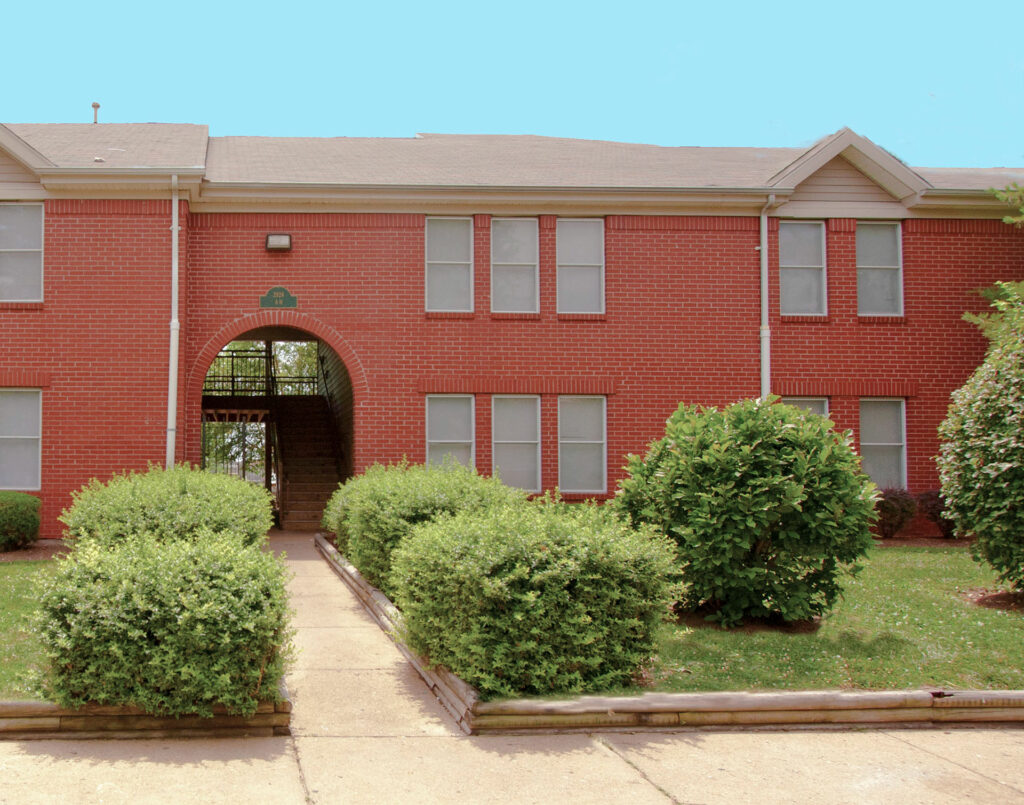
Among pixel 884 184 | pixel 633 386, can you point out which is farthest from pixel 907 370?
pixel 633 386

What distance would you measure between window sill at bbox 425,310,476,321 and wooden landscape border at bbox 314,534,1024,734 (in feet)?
35.7

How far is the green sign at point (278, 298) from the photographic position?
57.7ft

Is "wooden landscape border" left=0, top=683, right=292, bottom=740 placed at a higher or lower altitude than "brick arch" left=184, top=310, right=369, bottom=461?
lower

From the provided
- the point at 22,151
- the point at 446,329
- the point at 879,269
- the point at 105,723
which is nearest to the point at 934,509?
the point at 879,269

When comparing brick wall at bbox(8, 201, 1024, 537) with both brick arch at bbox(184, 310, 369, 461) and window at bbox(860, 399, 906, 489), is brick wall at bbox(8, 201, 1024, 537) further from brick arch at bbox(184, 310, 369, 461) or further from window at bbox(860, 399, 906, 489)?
window at bbox(860, 399, 906, 489)

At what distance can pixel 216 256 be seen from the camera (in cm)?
1753

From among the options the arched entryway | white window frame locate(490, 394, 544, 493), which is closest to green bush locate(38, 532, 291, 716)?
the arched entryway

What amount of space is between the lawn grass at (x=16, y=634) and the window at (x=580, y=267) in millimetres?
9605

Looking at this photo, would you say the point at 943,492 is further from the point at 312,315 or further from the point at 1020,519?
the point at 312,315

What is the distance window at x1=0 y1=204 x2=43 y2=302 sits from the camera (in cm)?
1705

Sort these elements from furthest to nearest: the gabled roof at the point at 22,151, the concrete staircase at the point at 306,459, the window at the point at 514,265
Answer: the concrete staircase at the point at 306,459 → the window at the point at 514,265 → the gabled roof at the point at 22,151

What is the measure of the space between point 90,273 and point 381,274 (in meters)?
4.77

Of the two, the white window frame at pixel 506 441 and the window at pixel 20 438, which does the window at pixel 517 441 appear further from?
the window at pixel 20 438

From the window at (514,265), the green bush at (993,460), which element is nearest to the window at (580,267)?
the window at (514,265)
